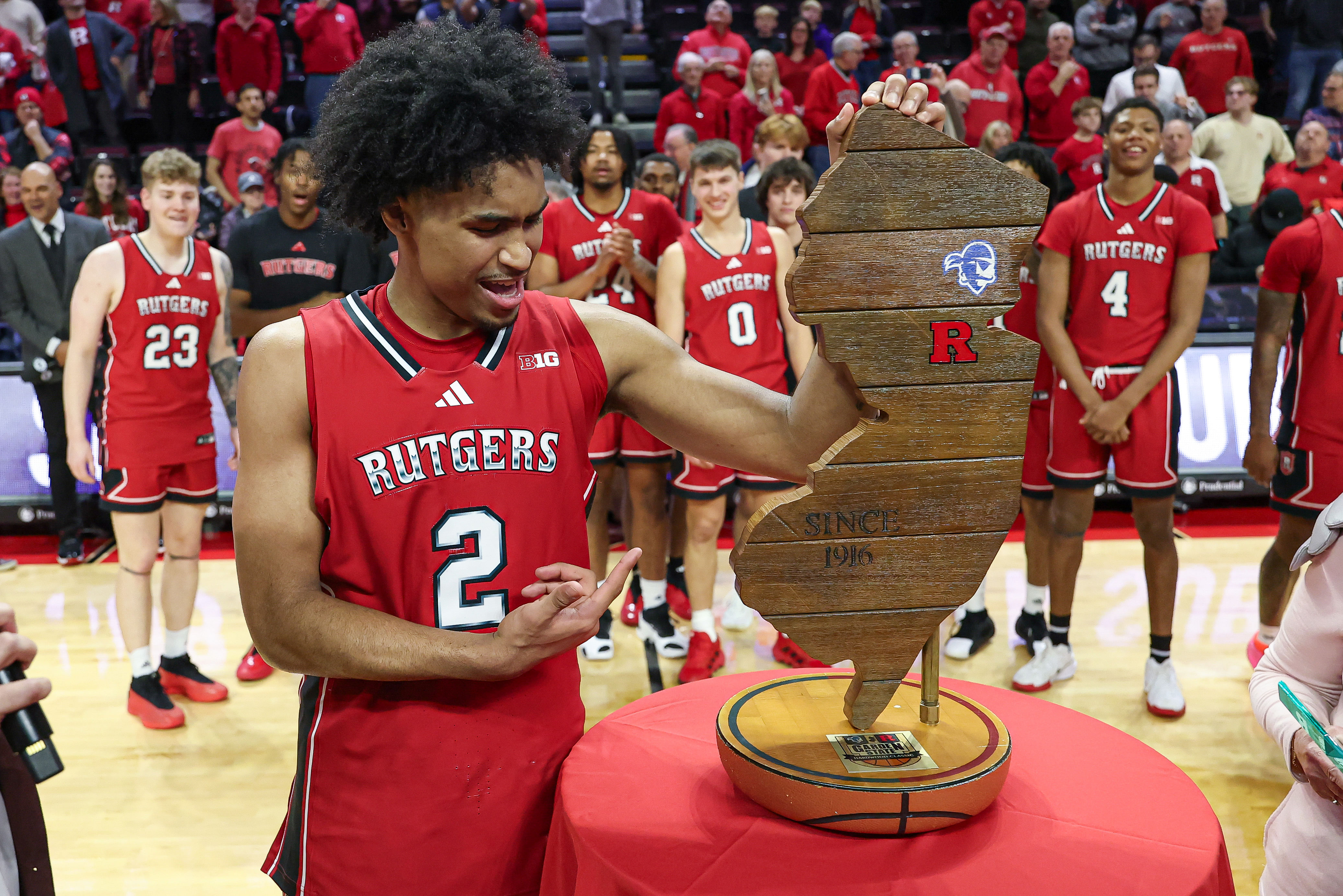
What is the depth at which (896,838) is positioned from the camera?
1.56m

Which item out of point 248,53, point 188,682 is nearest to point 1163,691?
point 188,682

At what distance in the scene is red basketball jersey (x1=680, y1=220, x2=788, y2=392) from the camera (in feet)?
15.5

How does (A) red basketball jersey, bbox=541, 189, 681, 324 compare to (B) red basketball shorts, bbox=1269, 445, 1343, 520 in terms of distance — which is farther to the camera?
(A) red basketball jersey, bbox=541, 189, 681, 324

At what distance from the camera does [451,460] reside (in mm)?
1702

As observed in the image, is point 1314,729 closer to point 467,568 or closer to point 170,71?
point 467,568

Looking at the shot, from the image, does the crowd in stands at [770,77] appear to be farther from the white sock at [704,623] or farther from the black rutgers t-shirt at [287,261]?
the white sock at [704,623]

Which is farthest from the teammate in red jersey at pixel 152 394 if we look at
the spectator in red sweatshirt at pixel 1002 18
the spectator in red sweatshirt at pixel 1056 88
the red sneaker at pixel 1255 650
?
the spectator in red sweatshirt at pixel 1002 18

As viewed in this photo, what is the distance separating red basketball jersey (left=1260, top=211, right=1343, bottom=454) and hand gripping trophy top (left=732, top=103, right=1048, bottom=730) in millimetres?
3199

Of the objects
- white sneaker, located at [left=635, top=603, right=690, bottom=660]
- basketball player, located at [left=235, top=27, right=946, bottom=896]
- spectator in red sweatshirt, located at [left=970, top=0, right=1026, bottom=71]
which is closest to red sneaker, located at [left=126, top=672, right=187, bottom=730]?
white sneaker, located at [left=635, top=603, right=690, bottom=660]

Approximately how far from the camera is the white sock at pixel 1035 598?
4.89 m

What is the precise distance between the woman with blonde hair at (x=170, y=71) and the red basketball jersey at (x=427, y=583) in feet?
32.7

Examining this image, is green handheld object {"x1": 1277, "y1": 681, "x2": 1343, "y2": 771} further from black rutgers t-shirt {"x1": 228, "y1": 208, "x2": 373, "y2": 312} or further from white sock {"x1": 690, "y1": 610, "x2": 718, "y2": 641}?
black rutgers t-shirt {"x1": 228, "y1": 208, "x2": 373, "y2": 312}

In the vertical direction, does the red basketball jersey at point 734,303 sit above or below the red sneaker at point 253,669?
above

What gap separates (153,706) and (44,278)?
279cm
